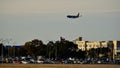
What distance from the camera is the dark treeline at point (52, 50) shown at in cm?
16838

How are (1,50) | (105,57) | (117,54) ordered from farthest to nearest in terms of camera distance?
(117,54)
(105,57)
(1,50)

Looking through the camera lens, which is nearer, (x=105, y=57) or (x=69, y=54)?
(x=69, y=54)

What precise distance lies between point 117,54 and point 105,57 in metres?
17.1

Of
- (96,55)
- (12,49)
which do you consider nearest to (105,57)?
(96,55)

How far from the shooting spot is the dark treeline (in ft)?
552

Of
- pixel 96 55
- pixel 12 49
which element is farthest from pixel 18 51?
pixel 96 55

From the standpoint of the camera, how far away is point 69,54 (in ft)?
556

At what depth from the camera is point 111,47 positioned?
198 metres

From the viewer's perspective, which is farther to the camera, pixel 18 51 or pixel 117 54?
pixel 117 54

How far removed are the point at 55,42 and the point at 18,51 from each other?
13980 millimetres

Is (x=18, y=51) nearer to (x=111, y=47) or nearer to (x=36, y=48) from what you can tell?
(x=36, y=48)

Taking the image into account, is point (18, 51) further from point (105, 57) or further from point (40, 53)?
point (105, 57)

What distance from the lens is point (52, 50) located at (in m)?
169

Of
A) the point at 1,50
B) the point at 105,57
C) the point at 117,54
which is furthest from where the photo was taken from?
the point at 117,54
